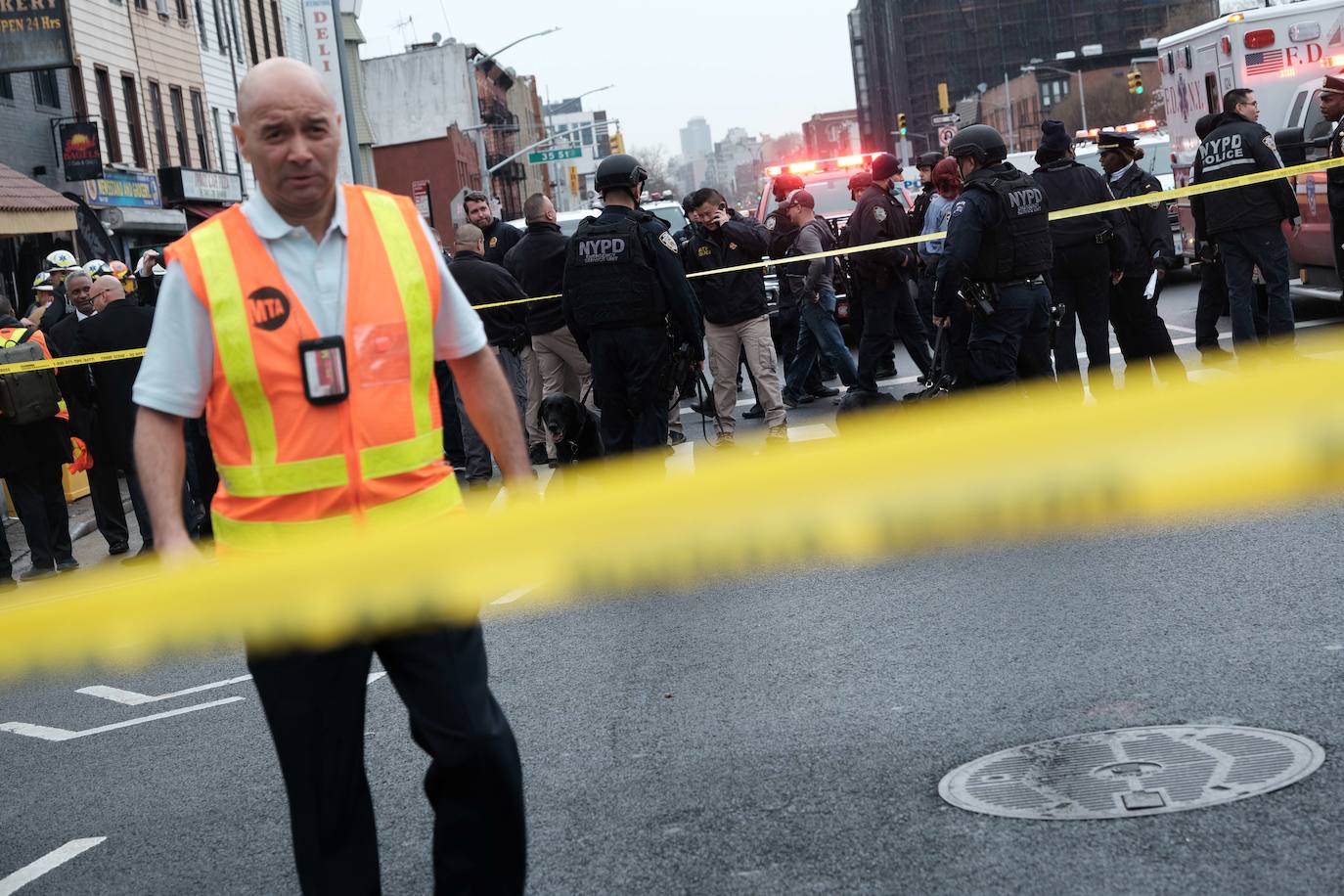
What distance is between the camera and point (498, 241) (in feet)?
47.4

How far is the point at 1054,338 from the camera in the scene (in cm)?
1223

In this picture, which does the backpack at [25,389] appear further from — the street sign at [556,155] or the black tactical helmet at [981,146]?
the street sign at [556,155]

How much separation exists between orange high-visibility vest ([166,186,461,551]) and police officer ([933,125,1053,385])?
21.5ft

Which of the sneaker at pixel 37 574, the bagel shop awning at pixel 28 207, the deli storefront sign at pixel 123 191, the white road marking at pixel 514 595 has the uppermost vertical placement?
the deli storefront sign at pixel 123 191

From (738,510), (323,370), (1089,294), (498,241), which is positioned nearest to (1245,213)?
(1089,294)

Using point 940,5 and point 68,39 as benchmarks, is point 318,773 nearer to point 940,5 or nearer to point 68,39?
point 68,39

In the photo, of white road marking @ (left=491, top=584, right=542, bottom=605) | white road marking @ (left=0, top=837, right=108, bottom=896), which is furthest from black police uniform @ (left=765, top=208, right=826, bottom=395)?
white road marking @ (left=0, top=837, right=108, bottom=896)

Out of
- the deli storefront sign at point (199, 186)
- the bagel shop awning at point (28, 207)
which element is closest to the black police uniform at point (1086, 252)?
the bagel shop awning at point (28, 207)

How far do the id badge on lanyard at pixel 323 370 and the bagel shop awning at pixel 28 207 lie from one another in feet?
67.2

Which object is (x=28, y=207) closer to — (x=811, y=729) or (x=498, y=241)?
(x=498, y=241)

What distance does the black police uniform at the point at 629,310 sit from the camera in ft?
30.8

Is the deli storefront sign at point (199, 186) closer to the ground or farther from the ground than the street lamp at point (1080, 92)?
closer to the ground

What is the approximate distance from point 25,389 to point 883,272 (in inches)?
257

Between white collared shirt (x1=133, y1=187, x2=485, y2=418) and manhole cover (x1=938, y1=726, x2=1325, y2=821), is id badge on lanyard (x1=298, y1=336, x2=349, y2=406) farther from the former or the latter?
manhole cover (x1=938, y1=726, x2=1325, y2=821)
